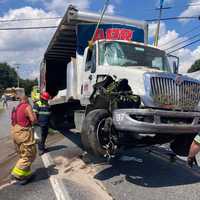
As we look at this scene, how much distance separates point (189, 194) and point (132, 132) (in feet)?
4.66

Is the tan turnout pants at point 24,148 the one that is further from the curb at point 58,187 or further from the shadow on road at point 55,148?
the shadow on road at point 55,148

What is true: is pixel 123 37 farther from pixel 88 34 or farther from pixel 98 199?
pixel 98 199

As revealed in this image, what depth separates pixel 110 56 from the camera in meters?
8.61

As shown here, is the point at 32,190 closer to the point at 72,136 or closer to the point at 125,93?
the point at 125,93

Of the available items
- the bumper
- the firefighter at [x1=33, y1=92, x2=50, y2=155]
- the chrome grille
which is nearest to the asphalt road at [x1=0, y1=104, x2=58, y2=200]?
the bumper

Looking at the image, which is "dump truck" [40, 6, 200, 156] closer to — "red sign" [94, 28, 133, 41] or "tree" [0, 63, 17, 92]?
"red sign" [94, 28, 133, 41]

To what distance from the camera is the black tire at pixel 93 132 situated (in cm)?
683

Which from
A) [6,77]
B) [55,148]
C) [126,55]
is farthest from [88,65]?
[6,77]

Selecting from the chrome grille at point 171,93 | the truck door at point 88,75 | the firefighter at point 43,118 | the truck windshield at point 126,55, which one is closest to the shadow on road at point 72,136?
the firefighter at point 43,118

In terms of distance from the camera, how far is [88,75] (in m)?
9.15

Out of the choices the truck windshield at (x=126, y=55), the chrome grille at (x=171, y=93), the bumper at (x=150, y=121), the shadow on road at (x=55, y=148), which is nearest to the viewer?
the bumper at (x=150, y=121)

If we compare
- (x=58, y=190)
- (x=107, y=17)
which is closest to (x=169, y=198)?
(x=58, y=190)

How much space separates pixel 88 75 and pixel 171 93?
2625 mm

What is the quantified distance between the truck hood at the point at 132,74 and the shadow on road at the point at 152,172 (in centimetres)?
163
